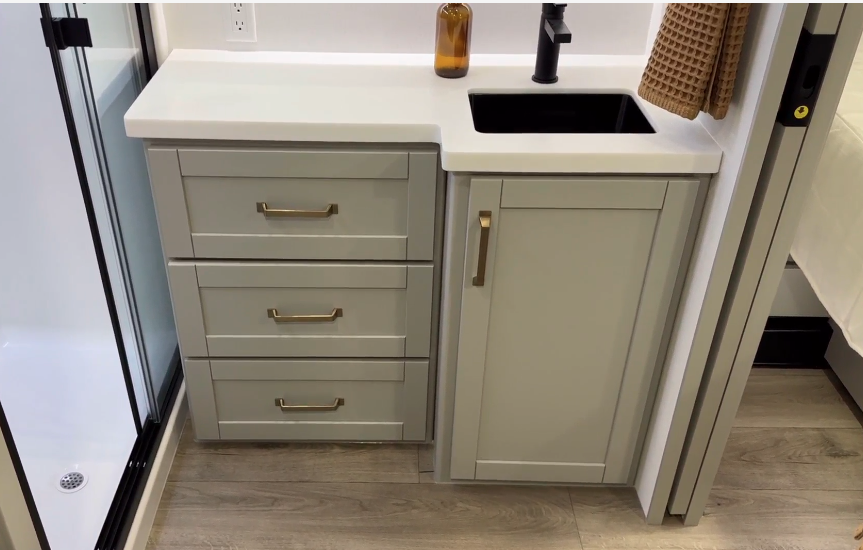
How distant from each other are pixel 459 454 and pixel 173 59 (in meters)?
1.05

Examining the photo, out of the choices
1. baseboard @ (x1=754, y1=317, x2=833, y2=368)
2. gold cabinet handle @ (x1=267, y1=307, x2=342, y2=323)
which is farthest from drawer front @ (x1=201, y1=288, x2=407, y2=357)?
baseboard @ (x1=754, y1=317, x2=833, y2=368)

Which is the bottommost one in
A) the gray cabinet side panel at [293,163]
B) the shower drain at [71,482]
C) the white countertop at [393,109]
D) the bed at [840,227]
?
the shower drain at [71,482]

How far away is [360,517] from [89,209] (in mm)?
850

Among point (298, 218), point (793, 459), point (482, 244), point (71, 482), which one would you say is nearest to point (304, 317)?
point (298, 218)

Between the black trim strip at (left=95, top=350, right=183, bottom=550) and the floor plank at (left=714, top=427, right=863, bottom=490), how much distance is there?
4.22ft

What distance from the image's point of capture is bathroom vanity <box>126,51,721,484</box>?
52.8 inches

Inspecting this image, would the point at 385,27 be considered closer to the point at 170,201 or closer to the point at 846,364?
the point at 170,201

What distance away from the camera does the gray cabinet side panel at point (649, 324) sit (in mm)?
1344

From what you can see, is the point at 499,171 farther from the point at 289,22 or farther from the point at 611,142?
the point at 289,22

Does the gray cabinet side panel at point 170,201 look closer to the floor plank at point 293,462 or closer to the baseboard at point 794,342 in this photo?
the floor plank at point 293,462

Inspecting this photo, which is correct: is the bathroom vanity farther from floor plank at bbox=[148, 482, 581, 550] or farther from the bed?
the bed

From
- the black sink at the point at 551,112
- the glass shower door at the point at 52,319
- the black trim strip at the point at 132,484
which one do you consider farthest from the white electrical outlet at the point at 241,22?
the black trim strip at the point at 132,484

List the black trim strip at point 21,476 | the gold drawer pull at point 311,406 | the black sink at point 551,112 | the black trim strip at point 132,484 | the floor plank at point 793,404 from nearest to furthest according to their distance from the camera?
the black trim strip at point 21,476
the black trim strip at point 132,484
the black sink at point 551,112
the gold drawer pull at point 311,406
the floor plank at point 793,404

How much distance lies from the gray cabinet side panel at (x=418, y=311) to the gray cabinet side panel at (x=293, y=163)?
0.73 ft
